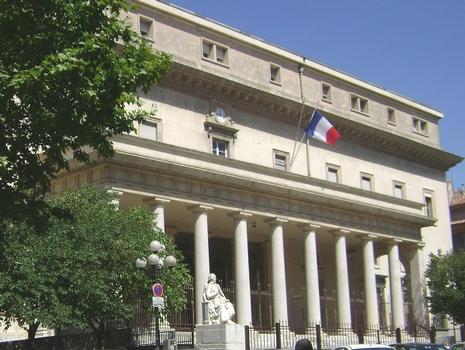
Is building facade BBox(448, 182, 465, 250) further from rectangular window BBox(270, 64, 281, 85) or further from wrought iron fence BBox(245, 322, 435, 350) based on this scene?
rectangular window BBox(270, 64, 281, 85)

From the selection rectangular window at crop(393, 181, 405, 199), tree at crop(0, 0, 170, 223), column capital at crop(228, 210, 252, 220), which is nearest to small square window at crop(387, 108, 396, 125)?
rectangular window at crop(393, 181, 405, 199)

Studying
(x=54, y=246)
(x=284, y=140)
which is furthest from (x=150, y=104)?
(x=54, y=246)

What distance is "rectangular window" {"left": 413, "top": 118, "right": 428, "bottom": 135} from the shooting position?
2185 inches

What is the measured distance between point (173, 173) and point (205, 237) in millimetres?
3083

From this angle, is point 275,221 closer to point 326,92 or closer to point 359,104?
point 326,92

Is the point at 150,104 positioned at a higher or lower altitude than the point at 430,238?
higher

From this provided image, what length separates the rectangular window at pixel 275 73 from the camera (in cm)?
4538

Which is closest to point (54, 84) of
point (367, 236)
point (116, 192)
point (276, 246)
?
point (116, 192)

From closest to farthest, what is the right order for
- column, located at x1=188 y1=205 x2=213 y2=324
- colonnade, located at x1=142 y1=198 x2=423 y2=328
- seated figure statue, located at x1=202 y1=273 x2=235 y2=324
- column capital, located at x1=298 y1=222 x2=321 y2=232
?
seated figure statue, located at x1=202 y1=273 x2=235 y2=324, column, located at x1=188 y1=205 x2=213 y2=324, colonnade, located at x1=142 y1=198 x2=423 y2=328, column capital, located at x1=298 y1=222 x2=321 y2=232

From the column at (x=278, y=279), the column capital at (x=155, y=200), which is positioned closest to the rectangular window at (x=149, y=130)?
the column capital at (x=155, y=200)

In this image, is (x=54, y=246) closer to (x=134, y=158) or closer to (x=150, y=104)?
(x=134, y=158)

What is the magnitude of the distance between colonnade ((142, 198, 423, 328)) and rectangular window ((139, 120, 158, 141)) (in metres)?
4.60

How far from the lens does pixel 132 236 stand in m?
27.0

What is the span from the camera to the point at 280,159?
146ft
